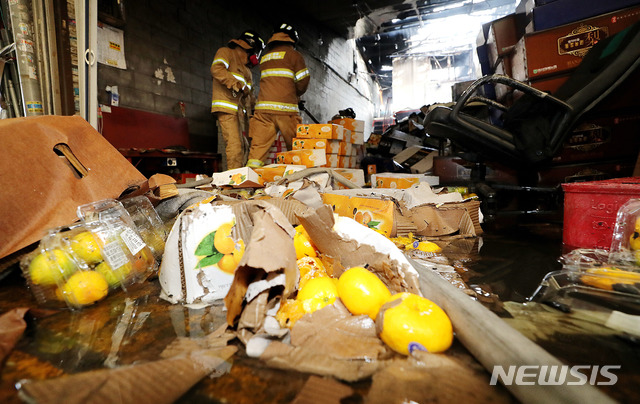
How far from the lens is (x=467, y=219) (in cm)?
197

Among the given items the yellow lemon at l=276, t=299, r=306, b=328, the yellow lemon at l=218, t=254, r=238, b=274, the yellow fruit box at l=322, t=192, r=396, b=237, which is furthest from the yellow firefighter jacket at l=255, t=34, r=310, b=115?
→ the yellow lemon at l=276, t=299, r=306, b=328

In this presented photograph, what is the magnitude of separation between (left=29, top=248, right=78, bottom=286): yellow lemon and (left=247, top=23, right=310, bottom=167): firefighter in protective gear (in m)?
3.38

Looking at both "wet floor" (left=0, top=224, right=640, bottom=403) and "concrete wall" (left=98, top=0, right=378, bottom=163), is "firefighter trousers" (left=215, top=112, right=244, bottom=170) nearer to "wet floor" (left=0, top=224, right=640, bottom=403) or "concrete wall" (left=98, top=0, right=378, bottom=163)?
"concrete wall" (left=98, top=0, right=378, bottom=163)

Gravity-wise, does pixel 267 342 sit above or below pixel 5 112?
below

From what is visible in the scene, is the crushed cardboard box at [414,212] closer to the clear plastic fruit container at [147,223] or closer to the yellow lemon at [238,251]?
the yellow lemon at [238,251]

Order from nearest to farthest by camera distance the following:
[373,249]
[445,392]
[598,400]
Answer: [598,400] < [445,392] < [373,249]

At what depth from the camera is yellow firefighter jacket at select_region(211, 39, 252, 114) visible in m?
4.16

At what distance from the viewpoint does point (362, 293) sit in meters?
0.86

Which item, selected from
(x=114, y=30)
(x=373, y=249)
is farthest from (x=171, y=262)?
(x=114, y=30)

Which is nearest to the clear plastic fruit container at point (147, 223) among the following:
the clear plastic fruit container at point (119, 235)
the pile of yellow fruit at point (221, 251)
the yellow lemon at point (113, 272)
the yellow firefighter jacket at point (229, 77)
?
the clear plastic fruit container at point (119, 235)

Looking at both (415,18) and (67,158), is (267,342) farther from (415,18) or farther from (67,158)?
(415,18)

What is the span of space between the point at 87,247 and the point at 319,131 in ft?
10.2

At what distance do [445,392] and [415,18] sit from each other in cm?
952

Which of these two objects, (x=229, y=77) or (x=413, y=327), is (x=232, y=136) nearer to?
(x=229, y=77)
